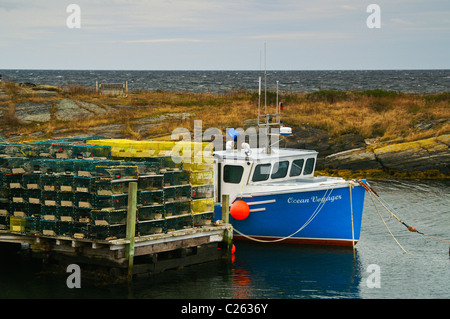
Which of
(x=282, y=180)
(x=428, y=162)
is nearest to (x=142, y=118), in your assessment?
(x=428, y=162)

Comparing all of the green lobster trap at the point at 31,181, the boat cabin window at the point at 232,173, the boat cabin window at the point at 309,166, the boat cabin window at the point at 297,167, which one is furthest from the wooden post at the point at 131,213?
the boat cabin window at the point at 309,166

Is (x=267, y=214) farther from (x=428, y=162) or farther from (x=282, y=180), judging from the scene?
(x=428, y=162)

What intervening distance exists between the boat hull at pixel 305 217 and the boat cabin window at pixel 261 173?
82 cm

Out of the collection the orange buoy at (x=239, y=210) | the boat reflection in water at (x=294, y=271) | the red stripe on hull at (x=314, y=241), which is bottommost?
the boat reflection in water at (x=294, y=271)

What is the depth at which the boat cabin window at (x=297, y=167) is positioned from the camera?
22.8 m

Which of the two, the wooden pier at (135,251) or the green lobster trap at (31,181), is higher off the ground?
the green lobster trap at (31,181)

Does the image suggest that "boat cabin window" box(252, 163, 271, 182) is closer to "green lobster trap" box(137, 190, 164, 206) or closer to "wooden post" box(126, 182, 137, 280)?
"green lobster trap" box(137, 190, 164, 206)

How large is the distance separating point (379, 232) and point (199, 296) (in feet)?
28.5

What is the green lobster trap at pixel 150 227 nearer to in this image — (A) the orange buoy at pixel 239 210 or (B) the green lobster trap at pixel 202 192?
(B) the green lobster trap at pixel 202 192

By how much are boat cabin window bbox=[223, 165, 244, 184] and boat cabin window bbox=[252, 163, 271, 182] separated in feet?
1.56

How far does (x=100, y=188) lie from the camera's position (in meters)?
16.6

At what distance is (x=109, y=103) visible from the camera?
4434 cm

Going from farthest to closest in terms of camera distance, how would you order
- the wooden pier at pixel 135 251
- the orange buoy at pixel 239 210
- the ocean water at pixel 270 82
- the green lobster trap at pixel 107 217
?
the ocean water at pixel 270 82 < the orange buoy at pixel 239 210 < the wooden pier at pixel 135 251 < the green lobster trap at pixel 107 217

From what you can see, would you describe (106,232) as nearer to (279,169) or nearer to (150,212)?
(150,212)
